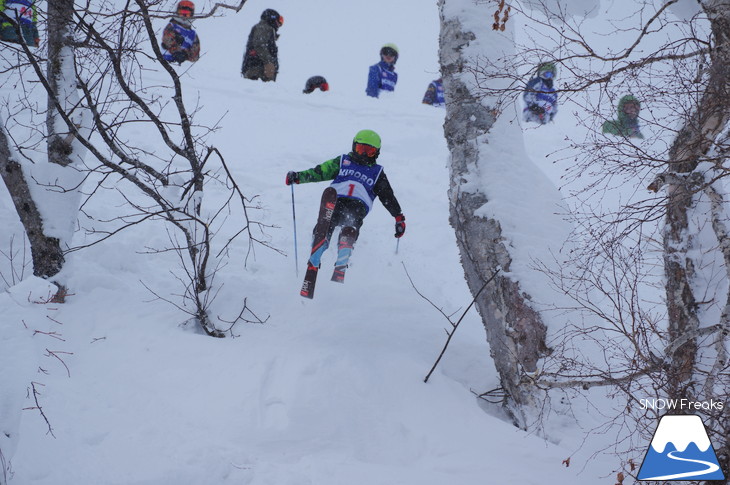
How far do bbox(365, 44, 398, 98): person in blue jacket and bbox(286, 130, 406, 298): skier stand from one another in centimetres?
829

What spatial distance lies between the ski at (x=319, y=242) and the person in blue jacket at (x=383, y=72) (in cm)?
858

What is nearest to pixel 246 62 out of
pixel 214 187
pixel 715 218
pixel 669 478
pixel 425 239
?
pixel 214 187

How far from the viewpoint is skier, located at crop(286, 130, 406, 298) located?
541 centimetres

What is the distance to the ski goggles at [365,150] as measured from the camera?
5.50 meters

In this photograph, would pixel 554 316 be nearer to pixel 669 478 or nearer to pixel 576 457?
pixel 576 457

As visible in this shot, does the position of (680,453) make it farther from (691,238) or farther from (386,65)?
(386,65)

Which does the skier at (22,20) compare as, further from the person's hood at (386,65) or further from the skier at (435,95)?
A: the skier at (435,95)

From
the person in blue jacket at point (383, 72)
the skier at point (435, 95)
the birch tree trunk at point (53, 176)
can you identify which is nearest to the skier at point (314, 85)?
the person in blue jacket at point (383, 72)

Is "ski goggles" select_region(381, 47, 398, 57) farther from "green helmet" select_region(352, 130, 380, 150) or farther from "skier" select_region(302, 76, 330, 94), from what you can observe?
"green helmet" select_region(352, 130, 380, 150)

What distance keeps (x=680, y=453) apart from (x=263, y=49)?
12.4 metres

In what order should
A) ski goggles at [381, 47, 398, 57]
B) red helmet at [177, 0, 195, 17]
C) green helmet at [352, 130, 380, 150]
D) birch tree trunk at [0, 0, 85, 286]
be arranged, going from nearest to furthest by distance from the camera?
birch tree trunk at [0, 0, 85, 286]
green helmet at [352, 130, 380, 150]
red helmet at [177, 0, 195, 17]
ski goggles at [381, 47, 398, 57]

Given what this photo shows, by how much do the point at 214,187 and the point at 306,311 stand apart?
346 centimetres

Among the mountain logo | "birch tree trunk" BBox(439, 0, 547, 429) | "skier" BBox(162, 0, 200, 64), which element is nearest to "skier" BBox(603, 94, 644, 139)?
"birch tree trunk" BBox(439, 0, 547, 429)

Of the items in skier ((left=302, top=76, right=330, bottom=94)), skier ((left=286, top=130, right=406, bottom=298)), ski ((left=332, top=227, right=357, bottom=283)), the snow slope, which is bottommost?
the snow slope
